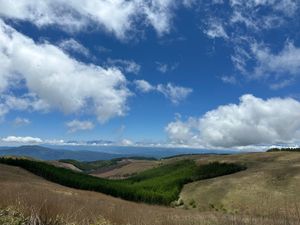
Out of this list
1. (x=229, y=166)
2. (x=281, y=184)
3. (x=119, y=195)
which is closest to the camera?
(x=281, y=184)

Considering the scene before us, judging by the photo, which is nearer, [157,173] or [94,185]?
[94,185]

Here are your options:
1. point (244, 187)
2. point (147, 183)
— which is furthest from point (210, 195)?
point (147, 183)

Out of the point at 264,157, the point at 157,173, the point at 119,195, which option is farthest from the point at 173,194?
the point at 157,173

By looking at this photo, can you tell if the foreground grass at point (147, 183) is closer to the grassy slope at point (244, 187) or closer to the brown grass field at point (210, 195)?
the brown grass field at point (210, 195)

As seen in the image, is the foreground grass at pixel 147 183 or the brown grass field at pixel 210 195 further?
the foreground grass at pixel 147 183

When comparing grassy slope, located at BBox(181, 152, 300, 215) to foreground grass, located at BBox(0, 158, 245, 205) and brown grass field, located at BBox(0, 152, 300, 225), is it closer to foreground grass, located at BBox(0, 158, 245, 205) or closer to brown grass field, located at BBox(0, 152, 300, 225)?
brown grass field, located at BBox(0, 152, 300, 225)

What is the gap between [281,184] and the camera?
110 meters

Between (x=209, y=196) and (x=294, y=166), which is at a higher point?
(x=294, y=166)

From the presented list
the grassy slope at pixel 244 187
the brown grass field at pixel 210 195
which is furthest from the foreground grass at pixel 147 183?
the grassy slope at pixel 244 187

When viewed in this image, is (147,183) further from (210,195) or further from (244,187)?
(244,187)

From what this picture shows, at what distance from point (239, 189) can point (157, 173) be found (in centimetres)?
8700

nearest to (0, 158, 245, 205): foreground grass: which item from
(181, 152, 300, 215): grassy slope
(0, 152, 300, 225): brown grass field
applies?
(0, 152, 300, 225): brown grass field

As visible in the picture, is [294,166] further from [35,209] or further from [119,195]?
[35,209]

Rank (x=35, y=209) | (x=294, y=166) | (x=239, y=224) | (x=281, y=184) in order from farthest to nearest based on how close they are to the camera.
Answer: (x=294, y=166) → (x=281, y=184) → (x=35, y=209) → (x=239, y=224)
